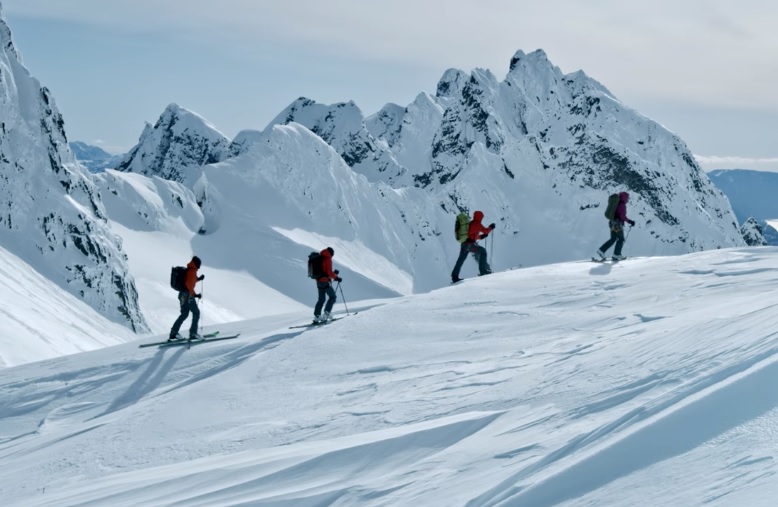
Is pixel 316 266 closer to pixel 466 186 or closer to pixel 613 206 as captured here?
pixel 613 206

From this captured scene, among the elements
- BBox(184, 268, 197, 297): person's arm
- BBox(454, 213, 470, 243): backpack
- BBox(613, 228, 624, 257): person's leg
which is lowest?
BBox(613, 228, 624, 257): person's leg

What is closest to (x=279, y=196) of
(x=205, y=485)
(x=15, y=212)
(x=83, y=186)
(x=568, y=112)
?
(x=83, y=186)

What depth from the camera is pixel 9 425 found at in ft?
41.2

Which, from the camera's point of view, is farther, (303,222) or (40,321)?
(303,222)

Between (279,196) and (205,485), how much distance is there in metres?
79.7

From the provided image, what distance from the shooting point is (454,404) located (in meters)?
8.64

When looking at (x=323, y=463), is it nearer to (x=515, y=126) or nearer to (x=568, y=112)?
(x=568, y=112)

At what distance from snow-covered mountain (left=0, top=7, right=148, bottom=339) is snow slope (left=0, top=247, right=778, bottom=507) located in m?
48.3

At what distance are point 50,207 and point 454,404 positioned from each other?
6479 cm

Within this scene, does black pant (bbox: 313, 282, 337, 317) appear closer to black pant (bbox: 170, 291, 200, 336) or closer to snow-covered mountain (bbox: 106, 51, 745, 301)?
black pant (bbox: 170, 291, 200, 336)

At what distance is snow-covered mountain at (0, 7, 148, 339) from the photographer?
Answer: 6116 centimetres

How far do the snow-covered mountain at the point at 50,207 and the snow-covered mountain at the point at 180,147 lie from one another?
81626mm

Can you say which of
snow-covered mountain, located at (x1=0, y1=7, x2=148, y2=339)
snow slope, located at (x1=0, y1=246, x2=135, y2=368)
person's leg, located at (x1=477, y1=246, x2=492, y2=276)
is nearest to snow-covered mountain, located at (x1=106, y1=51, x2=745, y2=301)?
snow-covered mountain, located at (x1=0, y1=7, x2=148, y2=339)

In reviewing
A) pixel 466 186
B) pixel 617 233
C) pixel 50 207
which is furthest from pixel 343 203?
pixel 617 233
